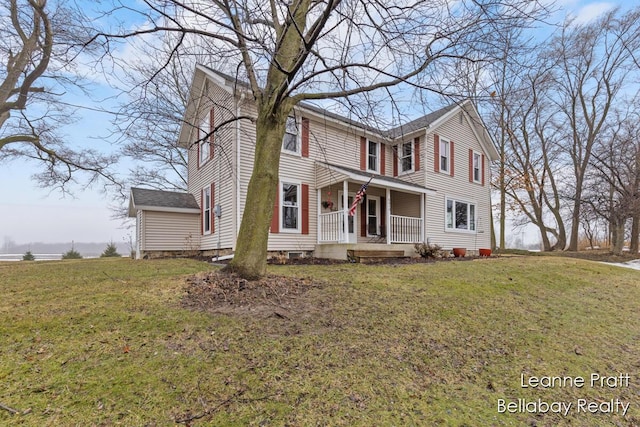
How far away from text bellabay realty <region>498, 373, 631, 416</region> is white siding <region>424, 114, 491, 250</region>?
1000cm

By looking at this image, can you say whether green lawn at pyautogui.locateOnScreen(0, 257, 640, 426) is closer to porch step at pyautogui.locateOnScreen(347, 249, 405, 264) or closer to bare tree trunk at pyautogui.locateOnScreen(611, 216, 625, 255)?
porch step at pyautogui.locateOnScreen(347, 249, 405, 264)

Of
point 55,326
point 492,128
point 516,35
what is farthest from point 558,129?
point 55,326

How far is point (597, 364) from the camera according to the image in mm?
3645

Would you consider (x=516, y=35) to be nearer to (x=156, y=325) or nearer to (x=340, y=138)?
(x=156, y=325)

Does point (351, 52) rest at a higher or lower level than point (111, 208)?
higher

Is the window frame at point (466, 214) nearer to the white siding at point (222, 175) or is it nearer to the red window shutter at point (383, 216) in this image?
the red window shutter at point (383, 216)

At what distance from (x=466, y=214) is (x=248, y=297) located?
1384 cm

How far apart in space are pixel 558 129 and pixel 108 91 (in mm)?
26675

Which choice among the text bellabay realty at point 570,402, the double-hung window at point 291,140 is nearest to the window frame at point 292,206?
the double-hung window at point 291,140

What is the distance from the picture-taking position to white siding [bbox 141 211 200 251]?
11.8m

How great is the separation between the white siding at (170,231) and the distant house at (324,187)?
36 millimetres

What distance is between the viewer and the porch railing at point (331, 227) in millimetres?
10297

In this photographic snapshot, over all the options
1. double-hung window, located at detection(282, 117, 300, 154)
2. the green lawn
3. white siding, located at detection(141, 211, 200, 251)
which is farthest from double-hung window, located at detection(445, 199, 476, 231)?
white siding, located at detection(141, 211, 200, 251)

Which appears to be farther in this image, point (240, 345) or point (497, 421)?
point (240, 345)
